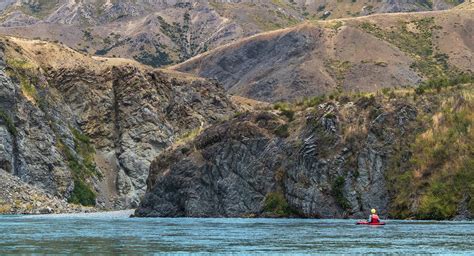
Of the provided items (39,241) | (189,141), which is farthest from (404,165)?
(39,241)

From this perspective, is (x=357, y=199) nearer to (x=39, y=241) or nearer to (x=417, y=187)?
(x=417, y=187)

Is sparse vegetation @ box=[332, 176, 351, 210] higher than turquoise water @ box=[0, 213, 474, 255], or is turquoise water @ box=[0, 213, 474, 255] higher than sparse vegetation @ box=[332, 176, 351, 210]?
turquoise water @ box=[0, 213, 474, 255]

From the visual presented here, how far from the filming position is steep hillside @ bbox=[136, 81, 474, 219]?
99.7 metres

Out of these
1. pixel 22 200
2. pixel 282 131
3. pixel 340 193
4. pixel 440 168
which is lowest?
pixel 22 200

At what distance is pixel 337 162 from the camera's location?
10556 centimetres

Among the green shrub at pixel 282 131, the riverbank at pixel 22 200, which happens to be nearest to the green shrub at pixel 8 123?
the riverbank at pixel 22 200

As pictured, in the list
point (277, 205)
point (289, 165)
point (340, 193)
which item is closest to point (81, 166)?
point (277, 205)

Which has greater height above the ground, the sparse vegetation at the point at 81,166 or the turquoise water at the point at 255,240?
the turquoise water at the point at 255,240

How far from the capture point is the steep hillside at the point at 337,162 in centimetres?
9969

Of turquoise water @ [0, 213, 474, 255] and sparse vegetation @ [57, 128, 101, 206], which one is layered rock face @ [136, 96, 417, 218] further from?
sparse vegetation @ [57, 128, 101, 206]

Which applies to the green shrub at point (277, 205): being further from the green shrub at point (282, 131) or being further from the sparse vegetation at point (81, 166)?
the sparse vegetation at point (81, 166)

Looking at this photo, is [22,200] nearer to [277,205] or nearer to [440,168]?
[277,205]

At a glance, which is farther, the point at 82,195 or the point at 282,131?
the point at 82,195

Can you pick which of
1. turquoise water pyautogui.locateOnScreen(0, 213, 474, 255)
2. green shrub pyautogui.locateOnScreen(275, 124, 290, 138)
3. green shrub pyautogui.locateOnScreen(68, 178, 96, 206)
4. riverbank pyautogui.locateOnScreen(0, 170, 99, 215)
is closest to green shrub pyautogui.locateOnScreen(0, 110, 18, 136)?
green shrub pyautogui.locateOnScreen(68, 178, 96, 206)
